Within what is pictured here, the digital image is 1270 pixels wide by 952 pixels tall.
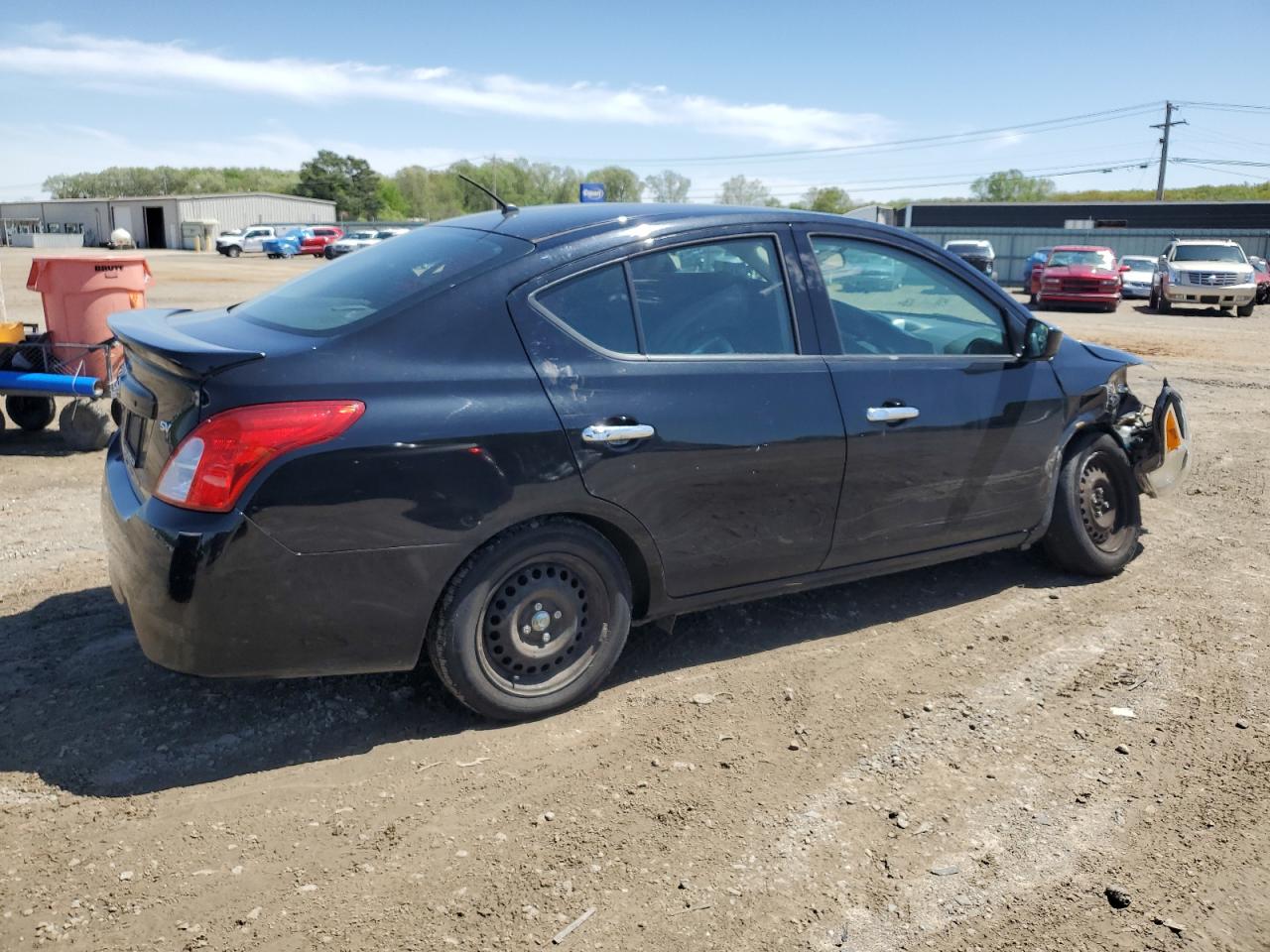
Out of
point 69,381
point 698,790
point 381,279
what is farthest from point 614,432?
point 69,381

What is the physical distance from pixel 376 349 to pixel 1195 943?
2.80 m

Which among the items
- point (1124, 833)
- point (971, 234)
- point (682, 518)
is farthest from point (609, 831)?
point (971, 234)

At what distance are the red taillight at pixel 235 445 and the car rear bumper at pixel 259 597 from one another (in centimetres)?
Answer: 6

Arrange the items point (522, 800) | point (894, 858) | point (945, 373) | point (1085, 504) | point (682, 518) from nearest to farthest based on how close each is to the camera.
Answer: point (894, 858) → point (522, 800) → point (682, 518) → point (945, 373) → point (1085, 504)

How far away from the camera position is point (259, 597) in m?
3.05

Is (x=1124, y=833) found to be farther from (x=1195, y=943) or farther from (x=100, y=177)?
(x=100, y=177)

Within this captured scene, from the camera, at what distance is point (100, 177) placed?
128125 mm

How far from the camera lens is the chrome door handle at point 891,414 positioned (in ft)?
13.4

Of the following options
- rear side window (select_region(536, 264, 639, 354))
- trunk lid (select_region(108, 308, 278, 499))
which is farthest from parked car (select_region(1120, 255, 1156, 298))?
trunk lid (select_region(108, 308, 278, 499))

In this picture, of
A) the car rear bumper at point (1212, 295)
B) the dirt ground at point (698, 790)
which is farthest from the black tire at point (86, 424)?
the car rear bumper at point (1212, 295)

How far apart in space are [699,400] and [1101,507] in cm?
253

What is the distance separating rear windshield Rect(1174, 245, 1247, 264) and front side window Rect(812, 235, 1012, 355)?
2602 cm

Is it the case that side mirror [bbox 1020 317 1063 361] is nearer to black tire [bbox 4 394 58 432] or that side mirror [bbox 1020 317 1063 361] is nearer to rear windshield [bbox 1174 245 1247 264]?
black tire [bbox 4 394 58 432]

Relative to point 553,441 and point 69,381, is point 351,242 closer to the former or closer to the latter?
point 69,381
